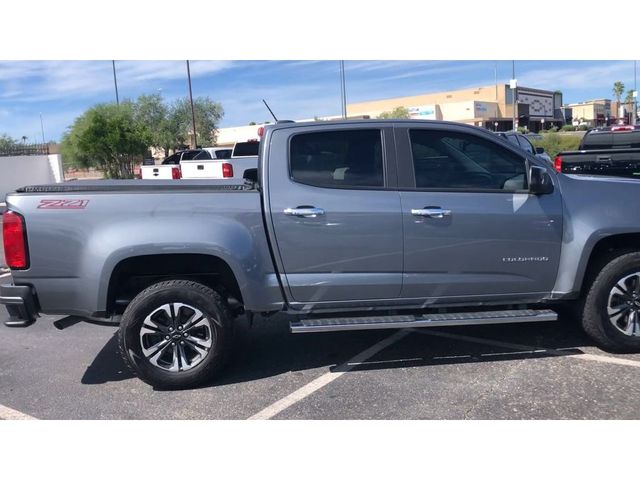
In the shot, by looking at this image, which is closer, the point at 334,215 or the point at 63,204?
the point at 63,204

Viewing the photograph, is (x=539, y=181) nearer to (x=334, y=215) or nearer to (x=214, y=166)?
(x=334, y=215)

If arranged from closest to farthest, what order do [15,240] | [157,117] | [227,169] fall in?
[15,240], [227,169], [157,117]

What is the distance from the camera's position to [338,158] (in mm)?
4562

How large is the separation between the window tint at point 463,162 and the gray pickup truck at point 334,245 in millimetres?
11

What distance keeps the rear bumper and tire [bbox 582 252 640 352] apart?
4.31 metres

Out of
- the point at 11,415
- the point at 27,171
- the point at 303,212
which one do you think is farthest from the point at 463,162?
the point at 27,171

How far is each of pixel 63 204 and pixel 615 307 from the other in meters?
4.36

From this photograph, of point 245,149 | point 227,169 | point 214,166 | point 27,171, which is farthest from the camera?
point 27,171

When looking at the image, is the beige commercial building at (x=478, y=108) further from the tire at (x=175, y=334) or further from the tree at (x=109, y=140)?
the tire at (x=175, y=334)

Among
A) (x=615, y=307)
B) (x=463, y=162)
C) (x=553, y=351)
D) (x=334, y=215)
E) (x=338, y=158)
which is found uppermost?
(x=338, y=158)

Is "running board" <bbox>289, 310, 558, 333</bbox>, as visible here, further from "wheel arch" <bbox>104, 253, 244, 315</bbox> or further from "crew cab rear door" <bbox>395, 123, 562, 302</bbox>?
"wheel arch" <bbox>104, 253, 244, 315</bbox>

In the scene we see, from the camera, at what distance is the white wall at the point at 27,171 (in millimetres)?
24406

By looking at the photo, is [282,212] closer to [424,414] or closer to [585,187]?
[424,414]

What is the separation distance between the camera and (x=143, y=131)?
1254 inches
